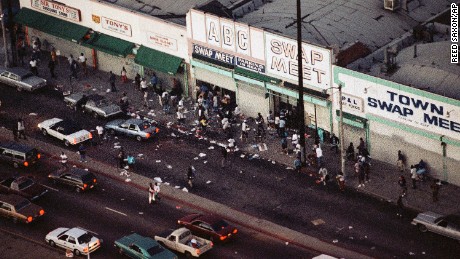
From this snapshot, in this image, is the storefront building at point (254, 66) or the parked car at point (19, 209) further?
the storefront building at point (254, 66)

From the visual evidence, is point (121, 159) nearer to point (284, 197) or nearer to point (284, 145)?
point (284, 145)

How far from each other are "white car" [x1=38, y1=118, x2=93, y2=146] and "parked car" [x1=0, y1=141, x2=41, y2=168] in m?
3.34

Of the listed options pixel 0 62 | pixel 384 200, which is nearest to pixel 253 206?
pixel 384 200

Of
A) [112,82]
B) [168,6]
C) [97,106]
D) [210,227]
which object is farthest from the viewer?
[168,6]

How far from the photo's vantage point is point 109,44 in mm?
95500

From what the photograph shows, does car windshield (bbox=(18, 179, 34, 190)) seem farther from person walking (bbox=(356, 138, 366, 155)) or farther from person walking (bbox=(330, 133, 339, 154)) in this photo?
person walking (bbox=(356, 138, 366, 155))

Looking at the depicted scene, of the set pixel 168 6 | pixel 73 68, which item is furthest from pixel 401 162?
pixel 73 68

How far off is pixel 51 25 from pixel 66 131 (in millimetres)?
18330

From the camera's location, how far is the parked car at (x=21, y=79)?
308 feet

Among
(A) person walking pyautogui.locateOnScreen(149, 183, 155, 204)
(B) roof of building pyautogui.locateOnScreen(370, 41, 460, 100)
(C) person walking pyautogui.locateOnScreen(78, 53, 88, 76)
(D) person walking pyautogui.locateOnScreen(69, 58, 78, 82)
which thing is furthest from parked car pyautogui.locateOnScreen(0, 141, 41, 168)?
(B) roof of building pyautogui.locateOnScreen(370, 41, 460, 100)

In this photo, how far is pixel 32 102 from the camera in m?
92.6

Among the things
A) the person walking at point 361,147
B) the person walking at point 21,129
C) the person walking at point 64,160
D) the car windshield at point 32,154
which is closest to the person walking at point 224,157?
the person walking at point 361,147

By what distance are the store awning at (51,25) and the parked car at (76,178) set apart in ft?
72.1

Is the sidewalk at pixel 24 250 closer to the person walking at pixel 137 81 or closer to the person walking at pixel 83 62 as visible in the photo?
the person walking at pixel 137 81
